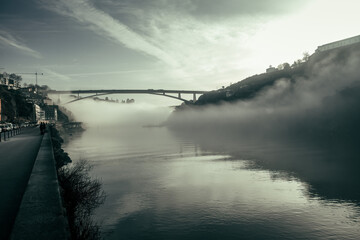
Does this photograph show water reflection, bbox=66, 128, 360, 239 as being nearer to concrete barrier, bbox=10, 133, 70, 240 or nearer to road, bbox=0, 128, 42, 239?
road, bbox=0, 128, 42, 239

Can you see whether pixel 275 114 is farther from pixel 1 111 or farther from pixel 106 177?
pixel 106 177

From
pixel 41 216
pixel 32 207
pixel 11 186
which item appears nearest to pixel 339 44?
pixel 11 186

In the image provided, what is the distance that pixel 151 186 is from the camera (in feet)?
104

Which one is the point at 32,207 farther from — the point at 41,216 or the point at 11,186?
the point at 11,186

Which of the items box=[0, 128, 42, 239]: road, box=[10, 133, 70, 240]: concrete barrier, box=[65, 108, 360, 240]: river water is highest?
box=[10, 133, 70, 240]: concrete barrier

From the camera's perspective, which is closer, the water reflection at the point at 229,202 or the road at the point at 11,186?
the road at the point at 11,186

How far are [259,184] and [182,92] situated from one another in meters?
147

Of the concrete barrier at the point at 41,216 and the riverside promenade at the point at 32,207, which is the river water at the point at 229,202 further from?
the concrete barrier at the point at 41,216

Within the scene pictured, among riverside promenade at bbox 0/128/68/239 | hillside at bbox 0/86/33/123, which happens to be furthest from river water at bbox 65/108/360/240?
hillside at bbox 0/86/33/123

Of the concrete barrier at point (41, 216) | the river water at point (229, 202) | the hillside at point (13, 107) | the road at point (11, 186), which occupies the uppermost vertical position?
the hillside at point (13, 107)

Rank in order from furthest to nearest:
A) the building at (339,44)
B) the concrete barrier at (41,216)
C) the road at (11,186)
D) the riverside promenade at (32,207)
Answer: the building at (339,44) < the road at (11,186) < the riverside promenade at (32,207) < the concrete barrier at (41,216)

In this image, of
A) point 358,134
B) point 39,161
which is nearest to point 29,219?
point 39,161

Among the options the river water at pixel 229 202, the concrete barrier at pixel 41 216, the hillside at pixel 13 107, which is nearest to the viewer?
the concrete barrier at pixel 41 216

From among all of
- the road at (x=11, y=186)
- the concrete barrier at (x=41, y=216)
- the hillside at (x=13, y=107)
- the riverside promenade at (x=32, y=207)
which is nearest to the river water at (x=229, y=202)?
the road at (x=11, y=186)
